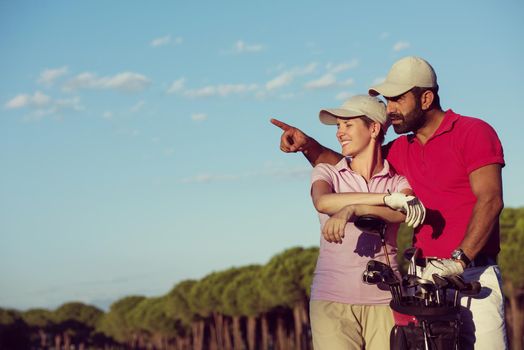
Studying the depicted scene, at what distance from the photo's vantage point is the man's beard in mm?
6352

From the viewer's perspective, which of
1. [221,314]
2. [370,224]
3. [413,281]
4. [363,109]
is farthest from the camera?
[221,314]

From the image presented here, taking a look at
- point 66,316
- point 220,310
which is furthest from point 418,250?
point 66,316

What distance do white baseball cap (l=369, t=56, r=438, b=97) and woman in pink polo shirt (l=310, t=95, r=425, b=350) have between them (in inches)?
9.4

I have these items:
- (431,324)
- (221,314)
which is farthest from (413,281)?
(221,314)

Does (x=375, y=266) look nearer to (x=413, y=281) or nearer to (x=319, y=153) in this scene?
(x=413, y=281)

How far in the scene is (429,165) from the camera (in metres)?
6.28

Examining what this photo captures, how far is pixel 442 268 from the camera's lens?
5.37m

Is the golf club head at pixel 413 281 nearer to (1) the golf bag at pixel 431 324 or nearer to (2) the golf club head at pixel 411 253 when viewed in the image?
(1) the golf bag at pixel 431 324

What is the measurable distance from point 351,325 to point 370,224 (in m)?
0.91

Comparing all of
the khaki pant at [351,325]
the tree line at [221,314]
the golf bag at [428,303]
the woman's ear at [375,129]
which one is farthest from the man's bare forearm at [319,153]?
A: the tree line at [221,314]

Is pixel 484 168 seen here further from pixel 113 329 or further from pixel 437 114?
pixel 113 329

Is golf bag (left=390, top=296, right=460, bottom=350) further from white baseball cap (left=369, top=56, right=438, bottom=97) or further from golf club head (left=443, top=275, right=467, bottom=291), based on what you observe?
white baseball cap (left=369, top=56, right=438, bottom=97)

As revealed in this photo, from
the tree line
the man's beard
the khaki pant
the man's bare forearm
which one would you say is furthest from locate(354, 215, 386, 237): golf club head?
the tree line

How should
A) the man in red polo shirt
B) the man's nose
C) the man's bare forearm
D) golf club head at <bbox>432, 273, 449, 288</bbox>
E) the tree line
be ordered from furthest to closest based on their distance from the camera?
the tree line → the man's bare forearm → the man's nose → the man in red polo shirt → golf club head at <bbox>432, 273, 449, 288</bbox>
